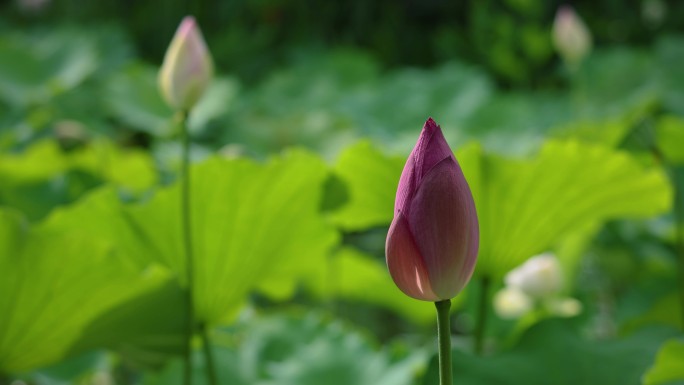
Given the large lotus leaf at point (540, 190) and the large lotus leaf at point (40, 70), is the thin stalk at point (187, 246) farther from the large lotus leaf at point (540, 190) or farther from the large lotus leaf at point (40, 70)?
the large lotus leaf at point (40, 70)

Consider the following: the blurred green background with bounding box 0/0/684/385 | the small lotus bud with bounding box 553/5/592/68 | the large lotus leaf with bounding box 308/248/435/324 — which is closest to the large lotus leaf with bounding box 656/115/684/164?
the blurred green background with bounding box 0/0/684/385

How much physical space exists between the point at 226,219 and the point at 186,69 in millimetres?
119

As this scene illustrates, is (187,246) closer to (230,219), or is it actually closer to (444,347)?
(230,219)

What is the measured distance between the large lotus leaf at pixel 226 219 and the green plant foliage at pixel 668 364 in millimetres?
294

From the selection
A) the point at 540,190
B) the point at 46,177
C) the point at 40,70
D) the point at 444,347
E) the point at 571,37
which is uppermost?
the point at 40,70

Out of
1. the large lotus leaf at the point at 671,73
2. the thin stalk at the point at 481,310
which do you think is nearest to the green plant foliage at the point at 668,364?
the thin stalk at the point at 481,310

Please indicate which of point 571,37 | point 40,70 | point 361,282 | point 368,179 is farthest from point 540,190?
point 40,70

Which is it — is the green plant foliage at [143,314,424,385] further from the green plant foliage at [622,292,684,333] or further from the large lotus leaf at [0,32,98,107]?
the large lotus leaf at [0,32,98,107]

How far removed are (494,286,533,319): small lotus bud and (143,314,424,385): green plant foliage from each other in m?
0.17

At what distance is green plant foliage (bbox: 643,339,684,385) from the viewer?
0.45 metres

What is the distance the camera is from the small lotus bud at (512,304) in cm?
84

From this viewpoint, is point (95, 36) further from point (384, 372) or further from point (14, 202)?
point (384, 372)

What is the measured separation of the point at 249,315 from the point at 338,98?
34.2 inches

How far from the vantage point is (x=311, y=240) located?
707mm
